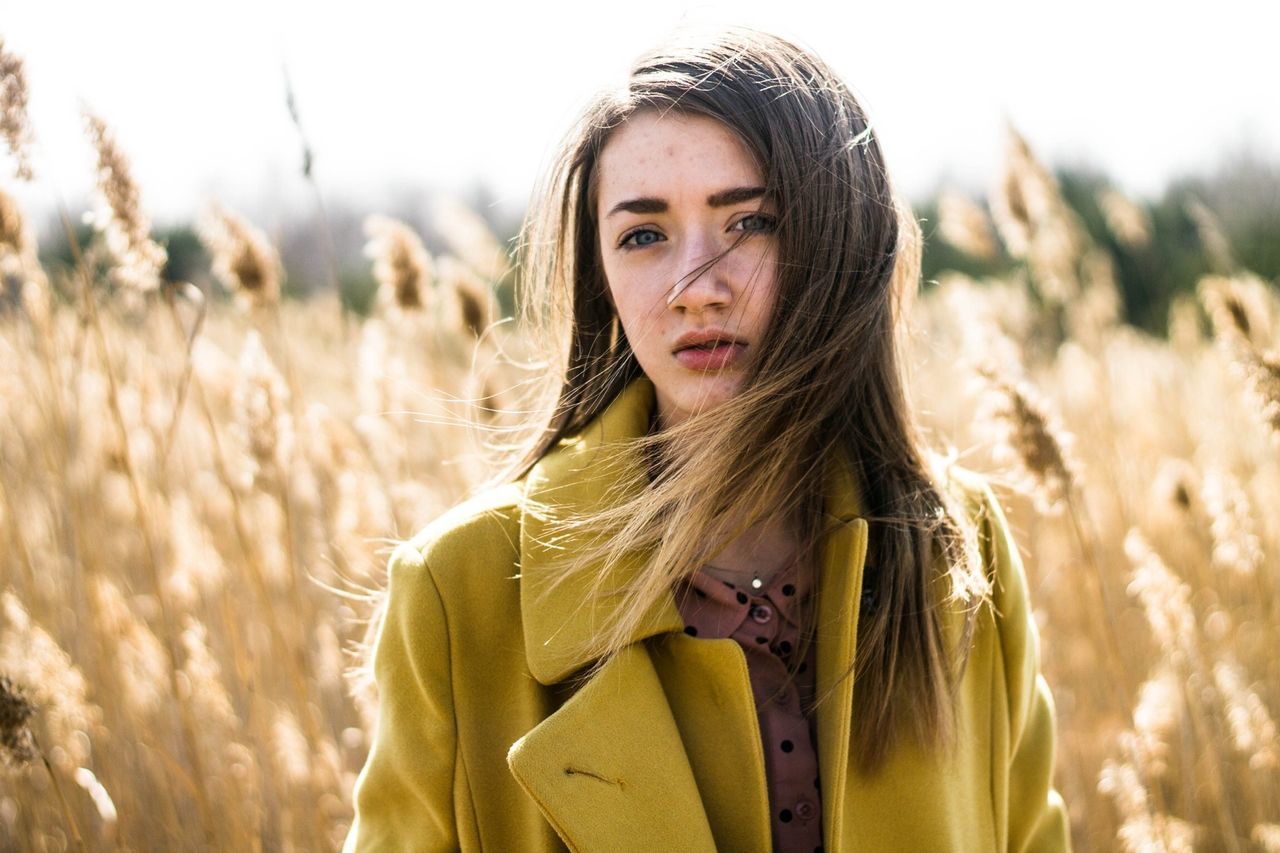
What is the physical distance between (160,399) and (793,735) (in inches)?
88.6

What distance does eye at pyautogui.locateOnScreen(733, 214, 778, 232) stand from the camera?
167 centimetres

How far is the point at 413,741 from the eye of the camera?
1.59 meters

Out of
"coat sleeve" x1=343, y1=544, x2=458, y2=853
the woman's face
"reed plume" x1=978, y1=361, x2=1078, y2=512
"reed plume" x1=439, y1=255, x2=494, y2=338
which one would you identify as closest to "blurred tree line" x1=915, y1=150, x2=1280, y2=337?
"reed plume" x1=439, y1=255, x2=494, y2=338

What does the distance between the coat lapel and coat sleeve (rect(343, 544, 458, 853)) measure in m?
0.14

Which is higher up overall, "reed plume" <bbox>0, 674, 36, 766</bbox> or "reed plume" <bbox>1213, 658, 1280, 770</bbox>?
"reed plume" <bbox>0, 674, 36, 766</bbox>

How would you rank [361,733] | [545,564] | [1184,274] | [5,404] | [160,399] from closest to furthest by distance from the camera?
[545,564], [361,733], [5,404], [160,399], [1184,274]

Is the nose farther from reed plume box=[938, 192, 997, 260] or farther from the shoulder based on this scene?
reed plume box=[938, 192, 997, 260]

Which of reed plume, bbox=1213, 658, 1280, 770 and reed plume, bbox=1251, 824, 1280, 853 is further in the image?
A: reed plume, bbox=1251, 824, 1280, 853

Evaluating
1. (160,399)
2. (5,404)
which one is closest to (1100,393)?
(160,399)

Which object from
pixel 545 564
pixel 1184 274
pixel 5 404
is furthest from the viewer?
pixel 1184 274

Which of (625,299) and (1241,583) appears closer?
(625,299)

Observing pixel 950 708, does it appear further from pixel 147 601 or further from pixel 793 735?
pixel 147 601

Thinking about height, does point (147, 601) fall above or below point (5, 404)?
below

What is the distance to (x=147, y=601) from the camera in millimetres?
3332
